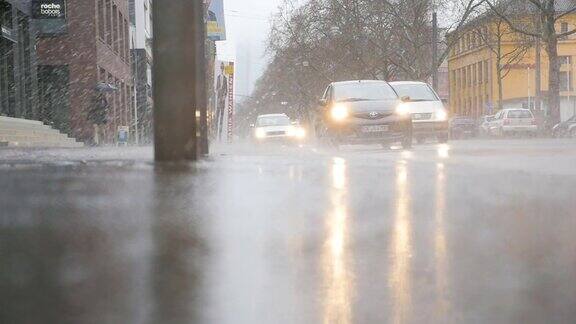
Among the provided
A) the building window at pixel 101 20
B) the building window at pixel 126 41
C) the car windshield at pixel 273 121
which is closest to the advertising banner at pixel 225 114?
the building window at pixel 126 41

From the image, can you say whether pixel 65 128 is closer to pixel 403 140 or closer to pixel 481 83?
pixel 403 140

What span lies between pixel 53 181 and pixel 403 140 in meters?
13.4

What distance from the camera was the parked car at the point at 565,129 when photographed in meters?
39.7

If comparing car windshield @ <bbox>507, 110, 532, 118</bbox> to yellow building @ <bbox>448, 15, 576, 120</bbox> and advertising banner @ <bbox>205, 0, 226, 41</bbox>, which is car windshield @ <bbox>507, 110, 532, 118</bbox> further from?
yellow building @ <bbox>448, 15, 576, 120</bbox>

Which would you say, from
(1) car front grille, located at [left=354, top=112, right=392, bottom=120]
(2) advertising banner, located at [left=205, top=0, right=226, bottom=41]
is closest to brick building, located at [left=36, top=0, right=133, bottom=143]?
(2) advertising banner, located at [left=205, top=0, right=226, bottom=41]

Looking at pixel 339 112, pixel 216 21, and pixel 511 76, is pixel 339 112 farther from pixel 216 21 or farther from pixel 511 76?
pixel 511 76

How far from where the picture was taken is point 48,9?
101 ft

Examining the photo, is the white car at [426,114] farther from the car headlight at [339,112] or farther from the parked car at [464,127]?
the parked car at [464,127]

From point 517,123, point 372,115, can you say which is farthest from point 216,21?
point 372,115

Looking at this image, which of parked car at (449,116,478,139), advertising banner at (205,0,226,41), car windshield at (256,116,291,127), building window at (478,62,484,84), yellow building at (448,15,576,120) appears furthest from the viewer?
building window at (478,62,484,84)

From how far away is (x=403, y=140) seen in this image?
18766 millimetres

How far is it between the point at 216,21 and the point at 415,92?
35293 mm

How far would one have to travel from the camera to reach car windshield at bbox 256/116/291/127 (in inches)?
1515

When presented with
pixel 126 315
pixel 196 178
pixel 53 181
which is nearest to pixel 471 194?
pixel 196 178
